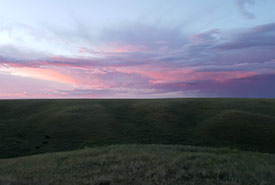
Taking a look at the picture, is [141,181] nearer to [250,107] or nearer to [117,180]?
[117,180]

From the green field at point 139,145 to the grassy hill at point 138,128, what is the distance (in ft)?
0.45

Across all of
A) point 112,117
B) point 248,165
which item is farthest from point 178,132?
point 248,165

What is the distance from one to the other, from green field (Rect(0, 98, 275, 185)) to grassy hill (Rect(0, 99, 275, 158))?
0.45ft

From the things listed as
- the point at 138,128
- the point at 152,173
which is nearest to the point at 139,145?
the point at 152,173

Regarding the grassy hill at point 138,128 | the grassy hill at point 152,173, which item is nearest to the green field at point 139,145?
the grassy hill at point 152,173

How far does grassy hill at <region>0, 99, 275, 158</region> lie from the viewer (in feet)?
109

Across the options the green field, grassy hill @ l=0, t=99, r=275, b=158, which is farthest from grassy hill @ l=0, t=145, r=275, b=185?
grassy hill @ l=0, t=99, r=275, b=158

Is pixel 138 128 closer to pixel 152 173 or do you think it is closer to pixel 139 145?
pixel 139 145

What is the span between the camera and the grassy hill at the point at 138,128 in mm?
33250

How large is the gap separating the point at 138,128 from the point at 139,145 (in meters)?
17.7

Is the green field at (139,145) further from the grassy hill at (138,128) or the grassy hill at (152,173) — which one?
the grassy hill at (138,128)

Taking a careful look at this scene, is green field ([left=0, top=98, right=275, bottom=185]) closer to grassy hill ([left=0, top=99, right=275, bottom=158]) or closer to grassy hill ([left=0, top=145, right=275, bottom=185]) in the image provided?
grassy hill ([left=0, top=145, right=275, bottom=185])

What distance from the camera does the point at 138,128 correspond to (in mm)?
40500

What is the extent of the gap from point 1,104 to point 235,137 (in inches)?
2569
